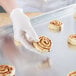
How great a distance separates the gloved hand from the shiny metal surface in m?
0.05

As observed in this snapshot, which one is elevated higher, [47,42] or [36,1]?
[36,1]

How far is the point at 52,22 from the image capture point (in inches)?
70.6

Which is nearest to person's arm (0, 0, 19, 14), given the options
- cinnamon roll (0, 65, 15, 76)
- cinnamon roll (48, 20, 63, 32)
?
cinnamon roll (48, 20, 63, 32)

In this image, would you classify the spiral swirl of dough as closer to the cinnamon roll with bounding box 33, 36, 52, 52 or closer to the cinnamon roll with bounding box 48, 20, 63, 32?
the cinnamon roll with bounding box 33, 36, 52, 52

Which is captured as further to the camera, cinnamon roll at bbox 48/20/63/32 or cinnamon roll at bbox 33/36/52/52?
cinnamon roll at bbox 48/20/63/32

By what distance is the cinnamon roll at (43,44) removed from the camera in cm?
149

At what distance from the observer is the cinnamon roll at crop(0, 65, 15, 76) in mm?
1294

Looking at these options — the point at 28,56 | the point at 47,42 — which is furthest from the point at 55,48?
the point at 28,56

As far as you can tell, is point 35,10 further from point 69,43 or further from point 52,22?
point 69,43

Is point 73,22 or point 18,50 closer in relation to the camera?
point 18,50

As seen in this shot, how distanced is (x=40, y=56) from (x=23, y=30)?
0.18 metres

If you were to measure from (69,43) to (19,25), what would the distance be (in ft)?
1.06

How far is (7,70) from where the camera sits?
4.33ft

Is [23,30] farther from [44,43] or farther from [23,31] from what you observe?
[44,43]
